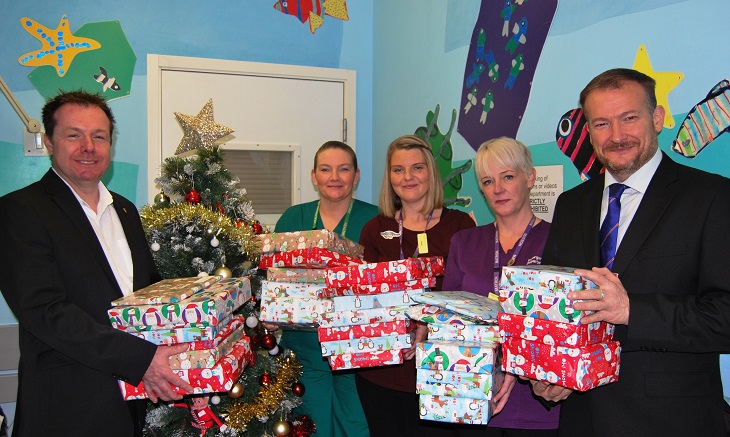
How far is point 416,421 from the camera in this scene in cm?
228

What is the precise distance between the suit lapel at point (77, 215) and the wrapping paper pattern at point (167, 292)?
147mm

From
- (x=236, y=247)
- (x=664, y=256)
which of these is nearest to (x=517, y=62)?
(x=664, y=256)

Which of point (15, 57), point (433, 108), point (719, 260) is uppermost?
point (15, 57)

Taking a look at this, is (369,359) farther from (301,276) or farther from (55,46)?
(55,46)

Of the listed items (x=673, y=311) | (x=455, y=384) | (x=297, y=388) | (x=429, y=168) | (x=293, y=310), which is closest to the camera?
(x=673, y=311)

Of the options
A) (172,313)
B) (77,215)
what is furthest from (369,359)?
(77,215)

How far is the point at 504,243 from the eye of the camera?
214 cm

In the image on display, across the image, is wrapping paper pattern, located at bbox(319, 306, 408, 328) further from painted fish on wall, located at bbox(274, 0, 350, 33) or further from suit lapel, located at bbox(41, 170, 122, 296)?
painted fish on wall, located at bbox(274, 0, 350, 33)

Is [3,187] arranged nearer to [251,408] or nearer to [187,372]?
[251,408]

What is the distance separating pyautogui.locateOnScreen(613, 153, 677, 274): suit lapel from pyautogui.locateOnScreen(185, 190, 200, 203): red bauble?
198cm

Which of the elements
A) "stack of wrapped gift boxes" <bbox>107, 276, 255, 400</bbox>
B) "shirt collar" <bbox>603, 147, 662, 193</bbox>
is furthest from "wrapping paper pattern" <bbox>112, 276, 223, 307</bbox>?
"shirt collar" <bbox>603, 147, 662, 193</bbox>

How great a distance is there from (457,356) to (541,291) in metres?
0.37

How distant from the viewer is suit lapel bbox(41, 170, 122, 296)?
77.4 inches

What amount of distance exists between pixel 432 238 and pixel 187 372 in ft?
3.84
